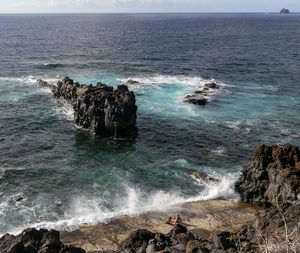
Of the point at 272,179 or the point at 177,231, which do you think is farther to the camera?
the point at 272,179

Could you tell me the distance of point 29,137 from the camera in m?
55.7

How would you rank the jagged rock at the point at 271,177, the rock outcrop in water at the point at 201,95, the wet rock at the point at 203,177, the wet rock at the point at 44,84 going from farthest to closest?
the wet rock at the point at 44,84
the rock outcrop in water at the point at 201,95
the wet rock at the point at 203,177
the jagged rock at the point at 271,177

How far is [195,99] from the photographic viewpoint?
7212 centimetres

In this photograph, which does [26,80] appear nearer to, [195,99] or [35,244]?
[195,99]

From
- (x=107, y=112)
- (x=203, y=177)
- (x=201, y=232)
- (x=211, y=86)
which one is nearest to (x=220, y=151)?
(x=203, y=177)

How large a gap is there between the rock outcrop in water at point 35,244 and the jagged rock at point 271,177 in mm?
21993

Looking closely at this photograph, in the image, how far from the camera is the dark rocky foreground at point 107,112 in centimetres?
5509

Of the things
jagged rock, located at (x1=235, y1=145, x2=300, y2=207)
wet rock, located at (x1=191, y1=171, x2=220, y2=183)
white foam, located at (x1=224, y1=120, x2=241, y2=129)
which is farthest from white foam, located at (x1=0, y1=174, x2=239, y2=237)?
white foam, located at (x1=224, y1=120, x2=241, y2=129)

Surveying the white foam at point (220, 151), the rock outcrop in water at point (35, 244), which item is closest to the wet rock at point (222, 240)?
the rock outcrop in water at point (35, 244)

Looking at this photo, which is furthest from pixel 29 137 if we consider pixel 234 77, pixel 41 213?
pixel 234 77

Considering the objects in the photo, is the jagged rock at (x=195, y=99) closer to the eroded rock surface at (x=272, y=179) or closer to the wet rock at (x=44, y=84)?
the eroded rock surface at (x=272, y=179)

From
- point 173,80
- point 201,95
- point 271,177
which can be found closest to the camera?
point 271,177

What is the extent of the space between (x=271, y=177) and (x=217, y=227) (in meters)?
9.06

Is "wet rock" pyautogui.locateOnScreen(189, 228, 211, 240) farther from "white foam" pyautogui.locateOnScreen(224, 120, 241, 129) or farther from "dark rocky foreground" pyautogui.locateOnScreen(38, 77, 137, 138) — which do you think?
"white foam" pyautogui.locateOnScreen(224, 120, 241, 129)
